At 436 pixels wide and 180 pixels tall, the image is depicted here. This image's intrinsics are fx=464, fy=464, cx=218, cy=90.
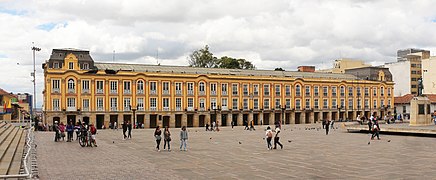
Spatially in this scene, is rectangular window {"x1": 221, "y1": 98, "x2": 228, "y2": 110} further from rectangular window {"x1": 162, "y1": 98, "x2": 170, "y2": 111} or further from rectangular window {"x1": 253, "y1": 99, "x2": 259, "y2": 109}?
rectangular window {"x1": 162, "y1": 98, "x2": 170, "y2": 111}

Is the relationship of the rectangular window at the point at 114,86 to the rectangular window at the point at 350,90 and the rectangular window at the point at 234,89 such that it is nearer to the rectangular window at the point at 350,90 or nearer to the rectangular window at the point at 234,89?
the rectangular window at the point at 234,89

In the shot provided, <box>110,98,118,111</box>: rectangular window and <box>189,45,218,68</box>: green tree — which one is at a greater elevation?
<box>189,45,218,68</box>: green tree

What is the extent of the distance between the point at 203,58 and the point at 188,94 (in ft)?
75.7

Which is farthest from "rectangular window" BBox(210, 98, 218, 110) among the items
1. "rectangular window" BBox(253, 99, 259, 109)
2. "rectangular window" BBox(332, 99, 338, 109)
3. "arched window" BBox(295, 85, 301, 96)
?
"rectangular window" BBox(332, 99, 338, 109)

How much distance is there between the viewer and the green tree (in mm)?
92125

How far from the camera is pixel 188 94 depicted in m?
70.2

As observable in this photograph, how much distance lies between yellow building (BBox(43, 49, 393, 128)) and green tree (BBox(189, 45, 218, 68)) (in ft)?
45.7

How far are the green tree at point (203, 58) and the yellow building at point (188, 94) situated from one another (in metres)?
13.9

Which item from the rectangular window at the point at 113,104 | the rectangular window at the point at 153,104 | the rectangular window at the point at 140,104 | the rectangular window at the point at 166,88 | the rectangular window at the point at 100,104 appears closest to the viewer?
the rectangular window at the point at 100,104

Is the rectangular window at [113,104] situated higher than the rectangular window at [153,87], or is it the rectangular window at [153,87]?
the rectangular window at [153,87]


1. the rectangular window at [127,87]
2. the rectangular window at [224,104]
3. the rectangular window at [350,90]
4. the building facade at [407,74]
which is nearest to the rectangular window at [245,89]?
the rectangular window at [224,104]

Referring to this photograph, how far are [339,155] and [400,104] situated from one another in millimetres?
80781

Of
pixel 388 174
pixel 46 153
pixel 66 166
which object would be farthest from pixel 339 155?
pixel 46 153

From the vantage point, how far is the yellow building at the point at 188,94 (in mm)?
62906
